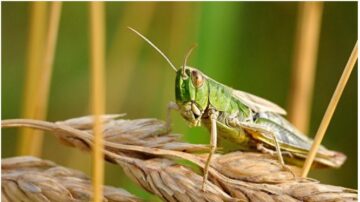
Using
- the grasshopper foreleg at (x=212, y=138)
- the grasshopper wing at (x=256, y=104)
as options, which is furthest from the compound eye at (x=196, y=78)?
the grasshopper wing at (x=256, y=104)

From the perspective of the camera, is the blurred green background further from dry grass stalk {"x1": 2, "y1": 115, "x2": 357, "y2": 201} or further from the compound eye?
dry grass stalk {"x1": 2, "y1": 115, "x2": 357, "y2": 201}

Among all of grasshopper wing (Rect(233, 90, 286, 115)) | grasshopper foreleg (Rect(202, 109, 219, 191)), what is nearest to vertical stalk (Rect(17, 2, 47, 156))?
grasshopper foreleg (Rect(202, 109, 219, 191))

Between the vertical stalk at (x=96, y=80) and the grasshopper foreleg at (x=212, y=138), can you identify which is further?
the grasshopper foreleg at (x=212, y=138)

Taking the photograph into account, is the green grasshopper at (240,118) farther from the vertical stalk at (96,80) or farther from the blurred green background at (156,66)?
the vertical stalk at (96,80)

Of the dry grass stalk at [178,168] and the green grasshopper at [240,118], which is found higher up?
the green grasshopper at [240,118]

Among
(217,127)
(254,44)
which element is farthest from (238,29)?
(217,127)

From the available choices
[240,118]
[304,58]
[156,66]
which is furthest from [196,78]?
[156,66]

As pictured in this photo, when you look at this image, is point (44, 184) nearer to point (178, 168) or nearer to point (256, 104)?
point (178, 168)
